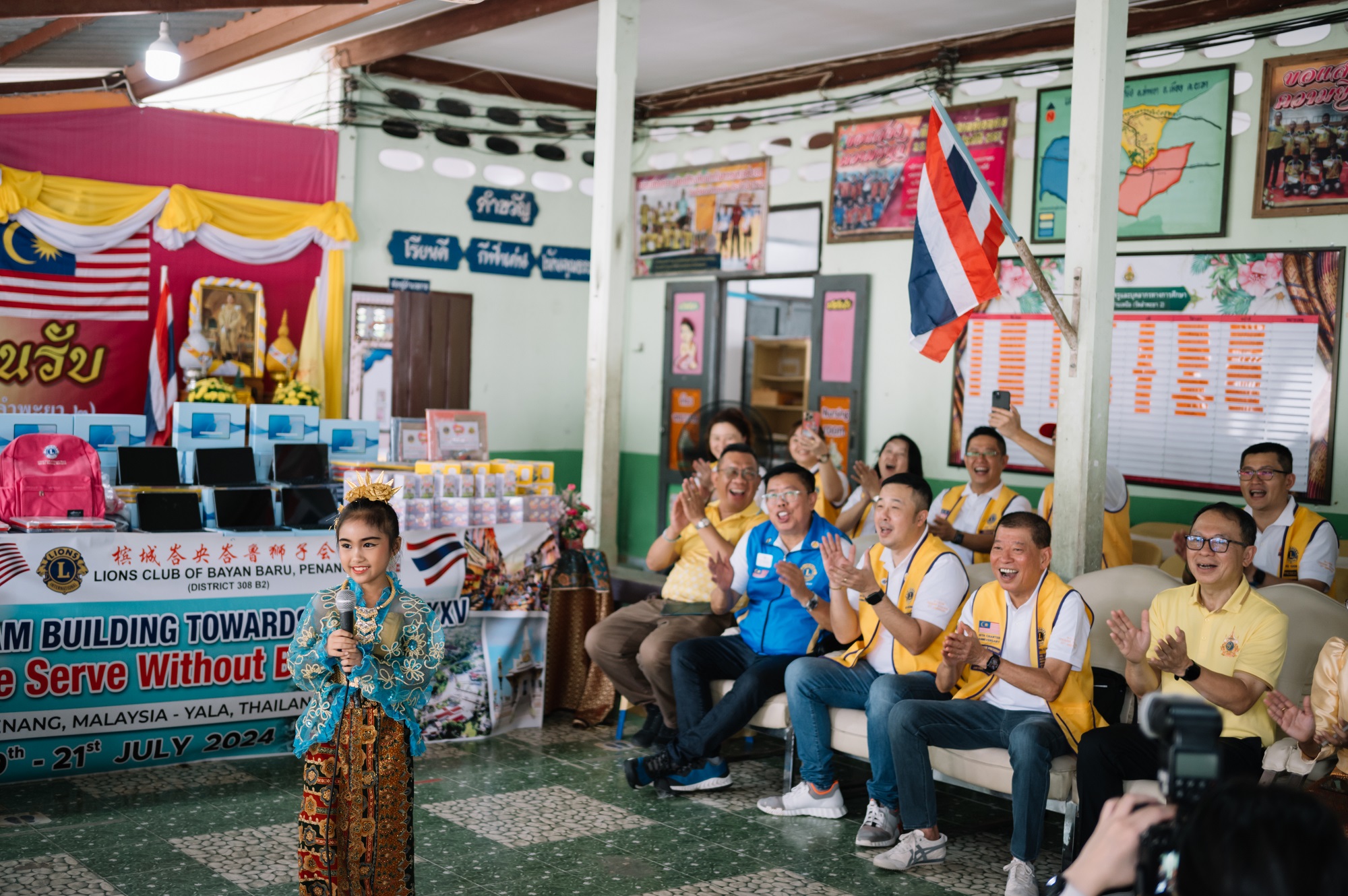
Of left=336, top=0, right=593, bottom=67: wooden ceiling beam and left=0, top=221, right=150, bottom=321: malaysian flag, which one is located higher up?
left=336, top=0, right=593, bottom=67: wooden ceiling beam

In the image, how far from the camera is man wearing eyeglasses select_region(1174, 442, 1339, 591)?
4941 mm

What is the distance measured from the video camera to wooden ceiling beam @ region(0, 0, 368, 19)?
4551mm

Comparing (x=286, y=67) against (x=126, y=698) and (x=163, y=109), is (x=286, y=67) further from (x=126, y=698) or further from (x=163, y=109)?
(x=126, y=698)

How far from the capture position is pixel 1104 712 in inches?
171

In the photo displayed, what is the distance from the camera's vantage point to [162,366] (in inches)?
330

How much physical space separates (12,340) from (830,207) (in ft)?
17.8

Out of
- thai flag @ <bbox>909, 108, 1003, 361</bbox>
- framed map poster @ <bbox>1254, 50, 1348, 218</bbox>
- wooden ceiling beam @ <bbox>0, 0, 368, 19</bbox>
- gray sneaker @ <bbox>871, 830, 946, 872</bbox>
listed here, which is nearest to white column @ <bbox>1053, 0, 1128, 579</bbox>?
thai flag @ <bbox>909, 108, 1003, 361</bbox>

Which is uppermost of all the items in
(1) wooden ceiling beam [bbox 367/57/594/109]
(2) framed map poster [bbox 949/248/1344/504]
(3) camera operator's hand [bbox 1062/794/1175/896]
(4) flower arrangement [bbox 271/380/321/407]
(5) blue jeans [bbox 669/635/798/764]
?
(1) wooden ceiling beam [bbox 367/57/594/109]

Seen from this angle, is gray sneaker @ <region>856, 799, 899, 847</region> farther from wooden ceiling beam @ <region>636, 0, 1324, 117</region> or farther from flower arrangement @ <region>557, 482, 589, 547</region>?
wooden ceiling beam @ <region>636, 0, 1324, 117</region>

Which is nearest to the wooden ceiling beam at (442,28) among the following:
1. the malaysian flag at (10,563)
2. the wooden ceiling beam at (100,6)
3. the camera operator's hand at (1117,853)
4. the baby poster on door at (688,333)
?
the wooden ceiling beam at (100,6)

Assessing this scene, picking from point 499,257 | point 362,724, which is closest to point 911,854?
point 362,724

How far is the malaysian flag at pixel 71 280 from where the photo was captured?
780cm

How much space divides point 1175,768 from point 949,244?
12.3 feet

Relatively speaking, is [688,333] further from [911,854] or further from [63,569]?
[911,854]
